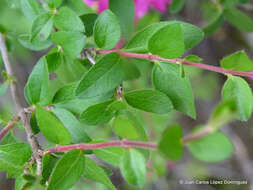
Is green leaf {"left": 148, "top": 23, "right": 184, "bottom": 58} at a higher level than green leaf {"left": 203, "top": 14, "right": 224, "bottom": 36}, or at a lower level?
higher

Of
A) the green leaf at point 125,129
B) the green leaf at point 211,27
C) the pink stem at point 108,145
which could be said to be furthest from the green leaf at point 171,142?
the green leaf at point 211,27

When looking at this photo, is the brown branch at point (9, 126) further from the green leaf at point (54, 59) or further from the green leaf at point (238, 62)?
the green leaf at point (238, 62)

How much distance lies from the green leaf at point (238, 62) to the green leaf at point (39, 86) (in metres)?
0.34

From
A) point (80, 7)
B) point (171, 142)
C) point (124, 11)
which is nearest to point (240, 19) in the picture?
point (124, 11)

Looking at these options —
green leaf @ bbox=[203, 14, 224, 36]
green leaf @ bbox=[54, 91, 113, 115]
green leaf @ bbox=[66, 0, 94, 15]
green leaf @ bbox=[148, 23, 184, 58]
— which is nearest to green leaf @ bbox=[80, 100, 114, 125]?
green leaf @ bbox=[54, 91, 113, 115]

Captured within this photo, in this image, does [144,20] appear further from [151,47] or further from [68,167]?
[68,167]

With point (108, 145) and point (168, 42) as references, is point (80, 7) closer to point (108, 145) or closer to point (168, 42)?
point (168, 42)

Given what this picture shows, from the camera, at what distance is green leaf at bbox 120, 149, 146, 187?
1.64 ft

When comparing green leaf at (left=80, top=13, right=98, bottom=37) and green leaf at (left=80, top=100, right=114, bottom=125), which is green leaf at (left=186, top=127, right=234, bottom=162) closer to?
green leaf at (left=80, top=100, right=114, bottom=125)

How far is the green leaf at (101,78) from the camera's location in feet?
1.91

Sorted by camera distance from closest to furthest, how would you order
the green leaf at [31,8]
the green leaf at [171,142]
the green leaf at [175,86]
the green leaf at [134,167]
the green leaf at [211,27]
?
the green leaf at [171,142] → the green leaf at [134,167] → the green leaf at [175,86] → the green leaf at [31,8] → the green leaf at [211,27]

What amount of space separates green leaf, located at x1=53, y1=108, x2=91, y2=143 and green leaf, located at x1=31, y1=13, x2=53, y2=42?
0.53 ft

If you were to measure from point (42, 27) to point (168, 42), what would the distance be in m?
0.27

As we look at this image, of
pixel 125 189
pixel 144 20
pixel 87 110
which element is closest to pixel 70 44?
pixel 87 110
